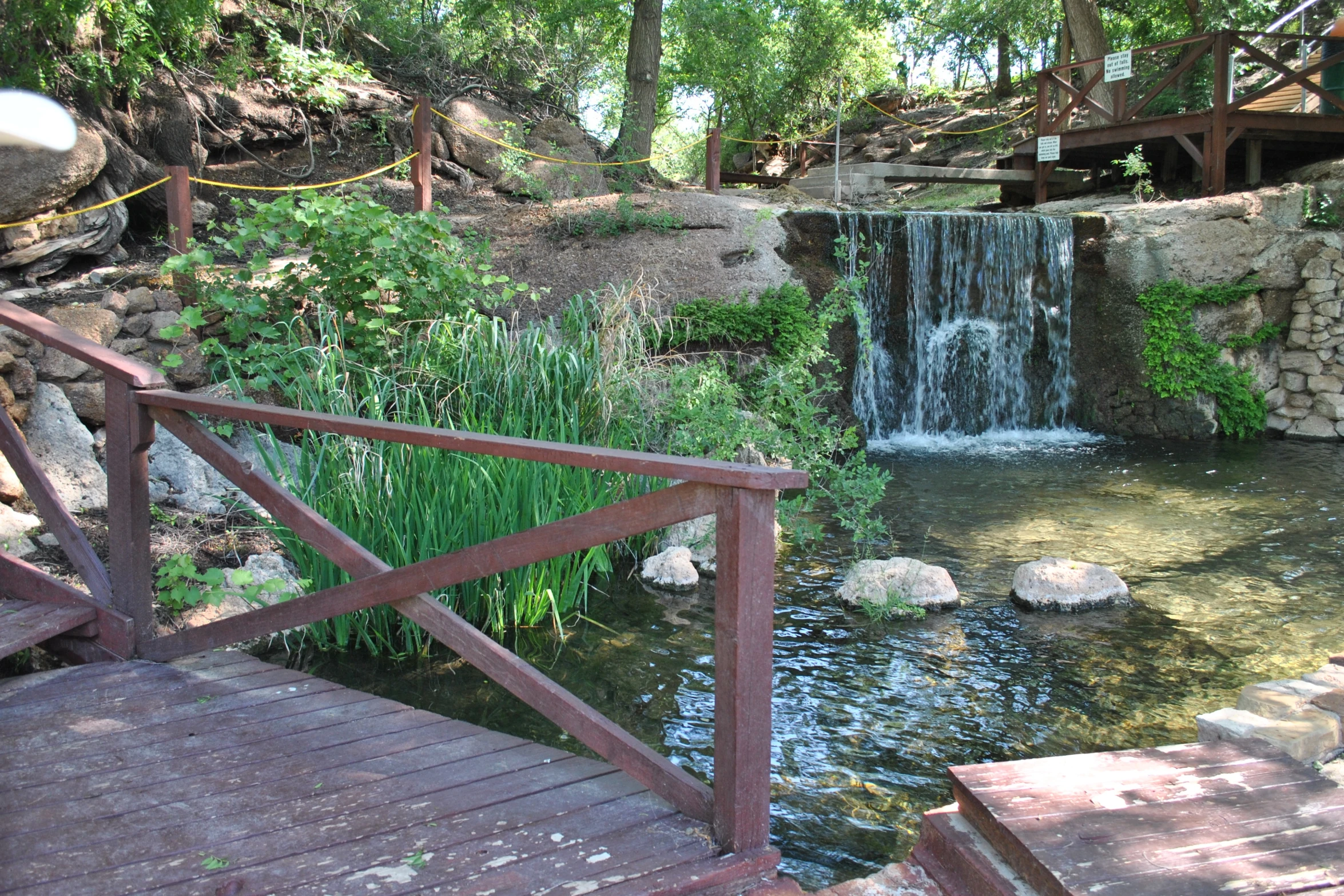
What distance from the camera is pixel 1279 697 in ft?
10.5

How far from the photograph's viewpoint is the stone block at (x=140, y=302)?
587 cm

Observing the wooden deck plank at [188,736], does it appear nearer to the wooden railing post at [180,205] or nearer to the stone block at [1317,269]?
the wooden railing post at [180,205]

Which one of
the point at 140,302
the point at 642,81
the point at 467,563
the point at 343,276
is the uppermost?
the point at 642,81

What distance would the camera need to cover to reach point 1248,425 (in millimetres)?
10133

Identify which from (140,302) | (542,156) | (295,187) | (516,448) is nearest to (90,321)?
(140,302)

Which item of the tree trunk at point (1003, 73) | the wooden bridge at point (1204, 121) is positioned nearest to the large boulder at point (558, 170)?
the wooden bridge at point (1204, 121)

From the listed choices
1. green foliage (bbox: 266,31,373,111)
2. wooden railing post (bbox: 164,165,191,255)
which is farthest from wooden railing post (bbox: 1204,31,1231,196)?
wooden railing post (bbox: 164,165,191,255)

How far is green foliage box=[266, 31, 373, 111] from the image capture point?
10.0 meters

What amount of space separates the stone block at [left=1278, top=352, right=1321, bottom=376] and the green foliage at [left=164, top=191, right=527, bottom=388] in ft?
29.0

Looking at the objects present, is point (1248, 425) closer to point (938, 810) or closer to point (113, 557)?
point (938, 810)

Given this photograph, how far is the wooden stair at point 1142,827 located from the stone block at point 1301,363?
30.2ft

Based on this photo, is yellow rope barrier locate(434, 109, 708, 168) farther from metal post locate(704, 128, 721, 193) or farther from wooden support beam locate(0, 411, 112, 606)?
wooden support beam locate(0, 411, 112, 606)

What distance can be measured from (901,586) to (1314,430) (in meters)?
7.51

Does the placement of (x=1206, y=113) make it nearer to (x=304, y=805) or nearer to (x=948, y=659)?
(x=948, y=659)
